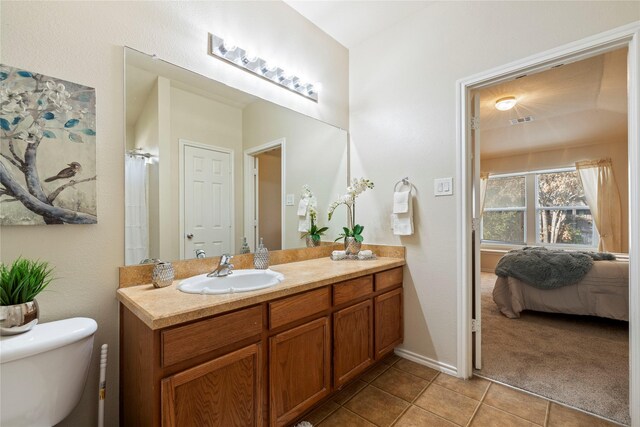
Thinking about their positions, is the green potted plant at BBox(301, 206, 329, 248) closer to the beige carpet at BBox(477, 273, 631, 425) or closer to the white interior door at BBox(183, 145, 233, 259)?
the white interior door at BBox(183, 145, 233, 259)

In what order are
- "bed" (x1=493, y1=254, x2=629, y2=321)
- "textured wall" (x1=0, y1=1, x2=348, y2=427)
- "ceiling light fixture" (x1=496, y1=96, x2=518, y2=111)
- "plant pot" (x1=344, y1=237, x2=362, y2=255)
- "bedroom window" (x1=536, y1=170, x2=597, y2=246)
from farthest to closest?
"bedroom window" (x1=536, y1=170, x2=597, y2=246), "ceiling light fixture" (x1=496, y1=96, x2=518, y2=111), "bed" (x1=493, y1=254, x2=629, y2=321), "plant pot" (x1=344, y1=237, x2=362, y2=255), "textured wall" (x1=0, y1=1, x2=348, y2=427)

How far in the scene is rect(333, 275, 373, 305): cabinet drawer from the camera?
1.69 m

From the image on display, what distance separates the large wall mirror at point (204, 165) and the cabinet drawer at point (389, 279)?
26.9 inches

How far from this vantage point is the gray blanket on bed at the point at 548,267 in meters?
2.96

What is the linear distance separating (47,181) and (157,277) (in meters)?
0.59

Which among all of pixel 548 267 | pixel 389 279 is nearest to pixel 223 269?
pixel 389 279

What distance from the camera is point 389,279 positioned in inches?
83.6

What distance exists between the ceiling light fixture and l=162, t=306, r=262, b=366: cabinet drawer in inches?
132

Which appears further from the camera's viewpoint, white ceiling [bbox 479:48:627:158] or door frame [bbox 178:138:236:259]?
white ceiling [bbox 479:48:627:158]

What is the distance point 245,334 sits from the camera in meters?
1.23

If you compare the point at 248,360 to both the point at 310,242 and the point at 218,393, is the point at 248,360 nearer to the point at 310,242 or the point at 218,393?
the point at 218,393

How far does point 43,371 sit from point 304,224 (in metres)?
1.64

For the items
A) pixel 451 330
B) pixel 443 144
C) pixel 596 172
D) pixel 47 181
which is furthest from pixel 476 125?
pixel 596 172

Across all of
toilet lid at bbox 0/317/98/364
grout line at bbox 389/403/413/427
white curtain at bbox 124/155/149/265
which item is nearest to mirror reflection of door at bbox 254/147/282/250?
white curtain at bbox 124/155/149/265
